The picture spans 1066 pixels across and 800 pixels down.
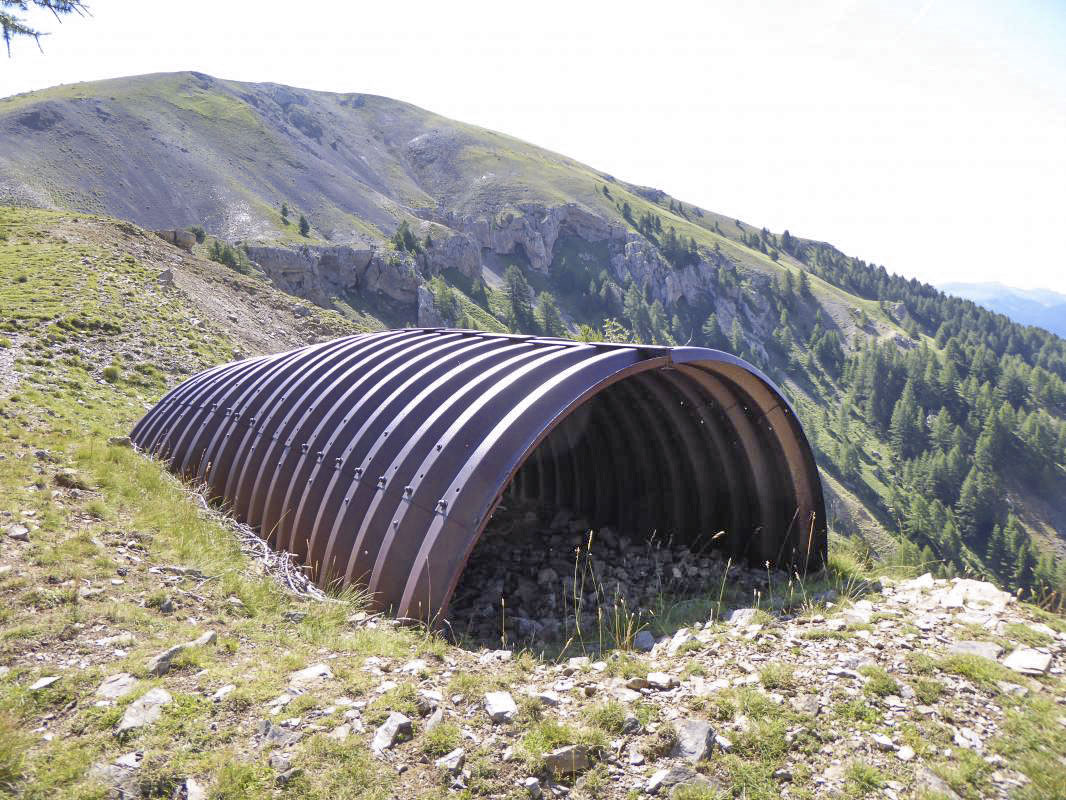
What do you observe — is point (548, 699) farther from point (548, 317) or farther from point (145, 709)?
point (548, 317)

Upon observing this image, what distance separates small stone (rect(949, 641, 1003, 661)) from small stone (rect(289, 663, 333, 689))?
605 cm

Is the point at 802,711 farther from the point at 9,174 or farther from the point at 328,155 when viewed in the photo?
the point at 328,155

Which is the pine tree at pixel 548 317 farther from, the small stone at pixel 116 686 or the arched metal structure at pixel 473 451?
the small stone at pixel 116 686

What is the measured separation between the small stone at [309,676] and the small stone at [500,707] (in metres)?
1.54

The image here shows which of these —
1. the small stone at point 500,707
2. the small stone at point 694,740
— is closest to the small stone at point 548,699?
the small stone at point 500,707

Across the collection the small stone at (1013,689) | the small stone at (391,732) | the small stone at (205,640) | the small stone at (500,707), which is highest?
the small stone at (1013,689)

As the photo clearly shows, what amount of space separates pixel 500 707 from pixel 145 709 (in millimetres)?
2805

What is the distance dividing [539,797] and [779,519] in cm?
708

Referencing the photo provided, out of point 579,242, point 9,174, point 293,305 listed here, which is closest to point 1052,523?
point 579,242

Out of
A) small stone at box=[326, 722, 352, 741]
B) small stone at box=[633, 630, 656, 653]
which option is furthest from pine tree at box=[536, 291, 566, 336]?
small stone at box=[326, 722, 352, 741]

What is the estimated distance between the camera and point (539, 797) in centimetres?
423

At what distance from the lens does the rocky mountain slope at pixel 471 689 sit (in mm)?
4270

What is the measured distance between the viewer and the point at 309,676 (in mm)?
5520

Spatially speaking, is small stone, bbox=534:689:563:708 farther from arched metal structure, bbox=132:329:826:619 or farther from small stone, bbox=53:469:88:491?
small stone, bbox=53:469:88:491
